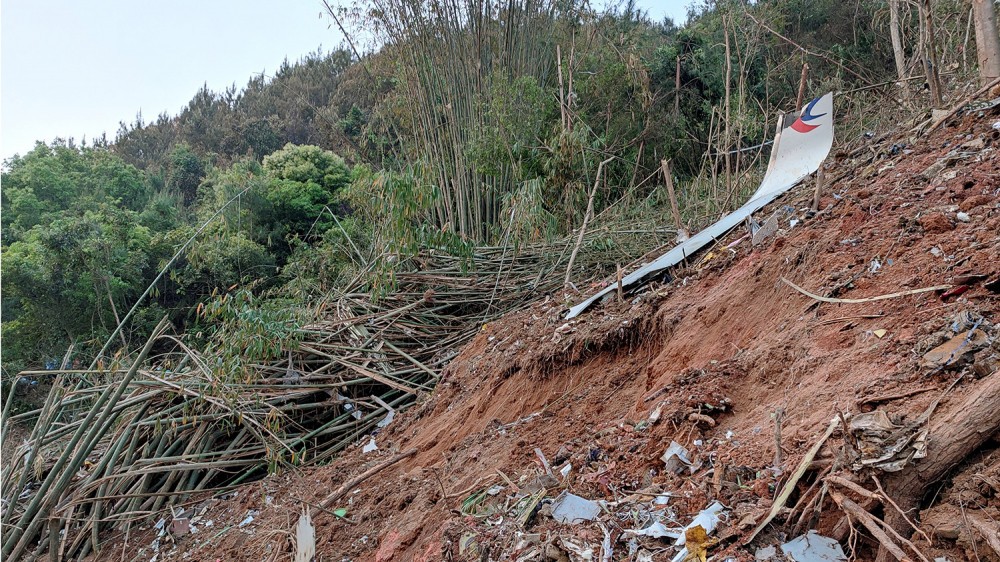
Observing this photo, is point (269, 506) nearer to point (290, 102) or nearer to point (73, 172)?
point (73, 172)

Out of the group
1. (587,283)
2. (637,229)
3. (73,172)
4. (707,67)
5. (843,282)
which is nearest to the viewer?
(843,282)

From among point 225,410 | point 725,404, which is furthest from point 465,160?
point 725,404

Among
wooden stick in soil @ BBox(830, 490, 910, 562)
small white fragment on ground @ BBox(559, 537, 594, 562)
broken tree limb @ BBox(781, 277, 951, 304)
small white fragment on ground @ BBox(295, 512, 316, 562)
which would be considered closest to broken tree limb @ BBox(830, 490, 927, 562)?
wooden stick in soil @ BBox(830, 490, 910, 562)

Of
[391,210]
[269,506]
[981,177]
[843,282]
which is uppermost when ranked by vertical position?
[391,210]

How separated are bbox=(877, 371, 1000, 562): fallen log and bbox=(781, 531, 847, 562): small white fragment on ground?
0.27ft

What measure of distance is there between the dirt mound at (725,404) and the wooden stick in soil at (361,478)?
4cm

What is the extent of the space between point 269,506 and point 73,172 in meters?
12.1

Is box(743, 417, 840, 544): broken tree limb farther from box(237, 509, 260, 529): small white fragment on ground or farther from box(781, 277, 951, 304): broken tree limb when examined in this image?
box(237, 509, 260, 529): small white fragment on ground

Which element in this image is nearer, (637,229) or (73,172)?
(637,229)

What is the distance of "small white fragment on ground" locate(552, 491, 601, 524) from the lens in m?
1.65

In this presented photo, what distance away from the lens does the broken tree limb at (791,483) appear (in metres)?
1.31


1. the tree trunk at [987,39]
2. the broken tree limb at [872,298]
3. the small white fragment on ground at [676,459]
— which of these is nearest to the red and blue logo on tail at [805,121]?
the tree trunk at [987,39]

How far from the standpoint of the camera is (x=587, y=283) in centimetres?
409

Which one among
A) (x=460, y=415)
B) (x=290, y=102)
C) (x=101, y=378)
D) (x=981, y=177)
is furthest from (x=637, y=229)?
(x=290, y=102)
